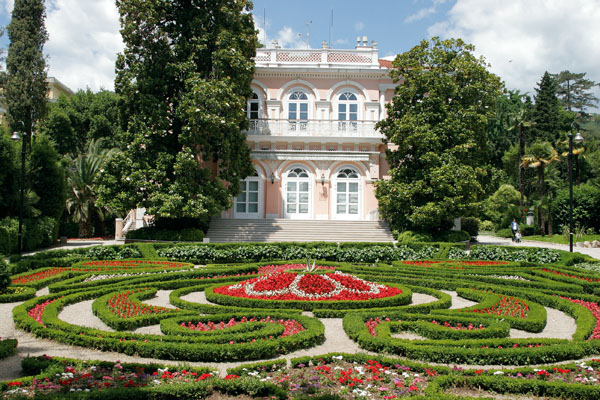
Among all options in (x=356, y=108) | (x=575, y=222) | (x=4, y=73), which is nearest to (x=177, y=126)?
(x=356, y=108)

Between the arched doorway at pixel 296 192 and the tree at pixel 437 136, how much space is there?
17.1ft

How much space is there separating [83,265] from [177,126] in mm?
9759

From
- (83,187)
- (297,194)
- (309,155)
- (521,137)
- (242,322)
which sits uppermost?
(521,137)

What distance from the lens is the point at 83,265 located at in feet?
48.6

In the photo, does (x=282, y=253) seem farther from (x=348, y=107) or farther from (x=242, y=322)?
(x=348, y=107)

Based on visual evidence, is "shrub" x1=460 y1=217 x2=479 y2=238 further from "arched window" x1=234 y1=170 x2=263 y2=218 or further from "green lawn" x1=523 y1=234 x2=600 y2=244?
"arched window" x1=234 y1=170 x2=263 y2=218

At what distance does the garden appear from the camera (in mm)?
5383

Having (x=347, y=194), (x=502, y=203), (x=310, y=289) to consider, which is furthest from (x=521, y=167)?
(x=310, y=289)

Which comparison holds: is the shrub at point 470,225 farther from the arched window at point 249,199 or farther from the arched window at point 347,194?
the arched window at point 249,199

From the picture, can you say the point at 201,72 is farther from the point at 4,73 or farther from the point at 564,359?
the point at 564,359

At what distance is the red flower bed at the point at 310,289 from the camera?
1034 centimetres

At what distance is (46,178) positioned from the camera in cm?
2317

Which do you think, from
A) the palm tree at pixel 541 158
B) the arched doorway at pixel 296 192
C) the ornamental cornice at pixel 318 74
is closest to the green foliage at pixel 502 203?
the palm tree at pixel 541 158

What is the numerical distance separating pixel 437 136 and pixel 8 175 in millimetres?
19960
